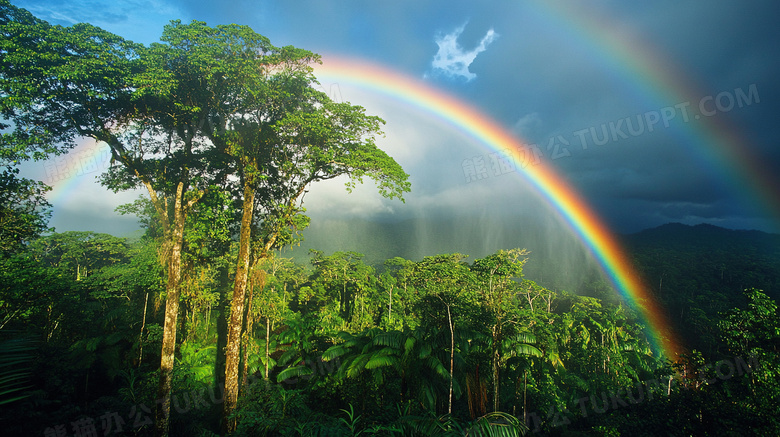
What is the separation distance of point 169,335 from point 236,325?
7.12ft

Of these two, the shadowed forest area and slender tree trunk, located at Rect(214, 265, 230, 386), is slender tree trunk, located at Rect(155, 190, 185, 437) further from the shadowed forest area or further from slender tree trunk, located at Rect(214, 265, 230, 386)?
slender tree trunk, located at Rect(214, 265, 230, 386)

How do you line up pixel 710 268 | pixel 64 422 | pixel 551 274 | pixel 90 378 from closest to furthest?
pixel 64 422, pixel 90 378, pixel 710 268, pixel 551 274

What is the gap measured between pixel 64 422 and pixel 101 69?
408 inches

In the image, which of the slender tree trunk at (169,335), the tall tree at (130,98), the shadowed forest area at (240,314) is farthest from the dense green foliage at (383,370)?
the tall tree at (130,98)

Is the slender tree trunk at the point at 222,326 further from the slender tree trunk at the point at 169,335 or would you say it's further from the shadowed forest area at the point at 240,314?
the slender tree trunk at the point at 169,335

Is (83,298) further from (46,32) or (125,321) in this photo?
(46,32)

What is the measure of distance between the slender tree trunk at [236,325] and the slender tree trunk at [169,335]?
5.59 ft

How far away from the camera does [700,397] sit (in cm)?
683

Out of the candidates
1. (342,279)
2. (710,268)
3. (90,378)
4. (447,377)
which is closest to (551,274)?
(710,268)

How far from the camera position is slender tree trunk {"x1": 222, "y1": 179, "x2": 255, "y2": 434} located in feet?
32.3

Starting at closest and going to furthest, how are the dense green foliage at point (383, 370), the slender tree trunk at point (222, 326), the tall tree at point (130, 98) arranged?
the dense green foliage at point (383, 370), the tall tree at point (130, 98), the slender tree trunk at point (222, 326)

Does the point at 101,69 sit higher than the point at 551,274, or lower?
higher

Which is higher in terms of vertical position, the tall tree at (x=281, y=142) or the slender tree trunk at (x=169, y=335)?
the tall tree at (x=281, y=142)

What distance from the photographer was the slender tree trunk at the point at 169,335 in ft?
30.6
